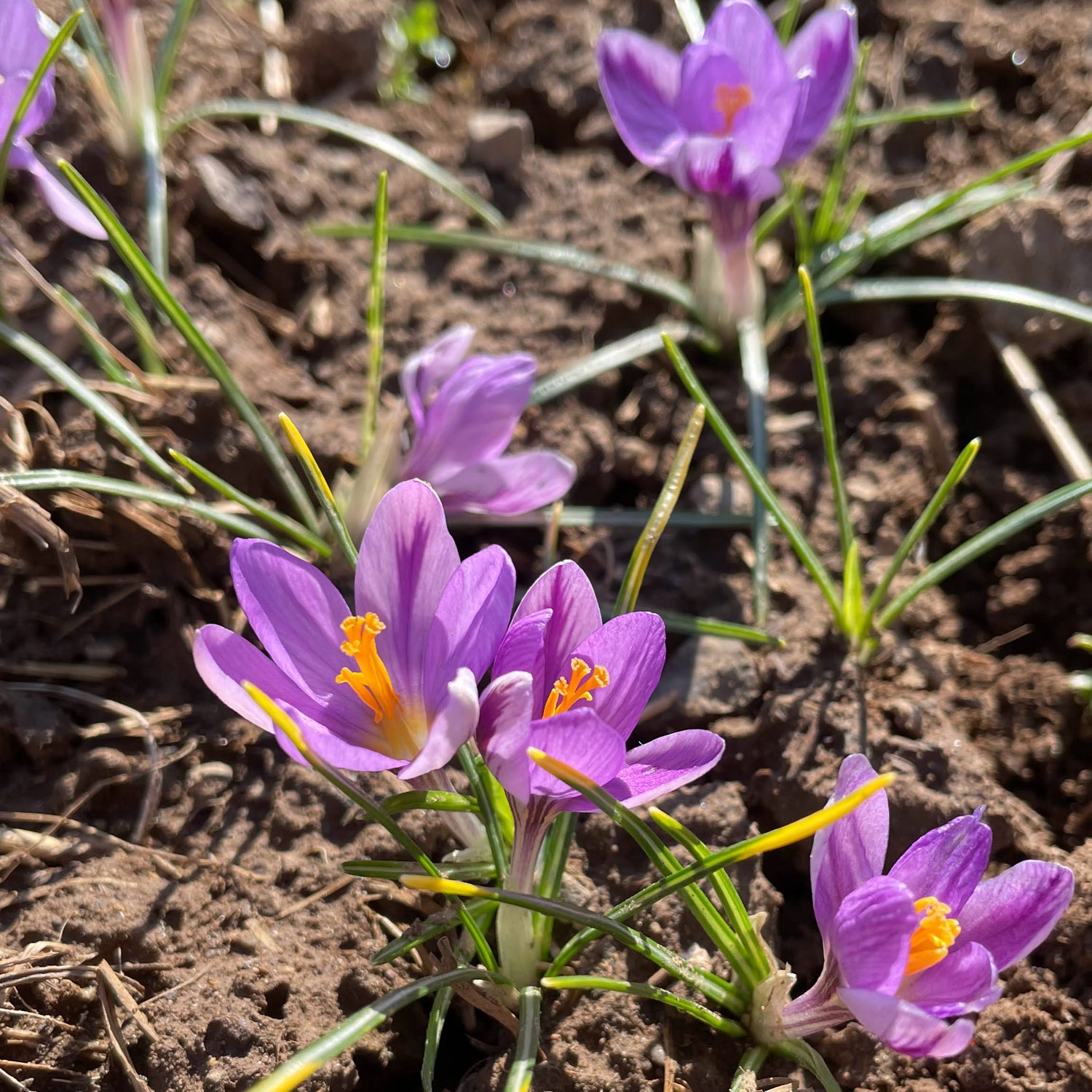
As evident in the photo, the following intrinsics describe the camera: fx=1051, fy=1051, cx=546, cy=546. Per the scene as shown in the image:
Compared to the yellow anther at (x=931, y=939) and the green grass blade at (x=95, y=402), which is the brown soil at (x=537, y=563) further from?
the yellow anther at (x=931, y=939)

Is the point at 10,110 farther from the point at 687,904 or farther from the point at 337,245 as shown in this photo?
the point at 687,904

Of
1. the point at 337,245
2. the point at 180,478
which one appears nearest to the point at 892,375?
the point at 337,245

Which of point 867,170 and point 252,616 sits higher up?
point 867,170

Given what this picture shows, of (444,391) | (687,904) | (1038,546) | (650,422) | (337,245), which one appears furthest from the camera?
(337,245)

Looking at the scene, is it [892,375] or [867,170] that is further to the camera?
[867,170]

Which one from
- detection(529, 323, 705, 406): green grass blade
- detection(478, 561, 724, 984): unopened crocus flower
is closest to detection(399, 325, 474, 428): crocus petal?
detection(529, 323, 705, 406): green grass blade

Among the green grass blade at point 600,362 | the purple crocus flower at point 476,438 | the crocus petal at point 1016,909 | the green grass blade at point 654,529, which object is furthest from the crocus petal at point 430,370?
the crocus petal at point 1016,909

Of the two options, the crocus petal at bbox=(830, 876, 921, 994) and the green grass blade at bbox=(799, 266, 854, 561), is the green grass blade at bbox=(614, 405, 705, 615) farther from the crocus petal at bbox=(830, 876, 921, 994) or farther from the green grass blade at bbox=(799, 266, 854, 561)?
the crocus petal at bbox=(830, 876, 921, 994)
